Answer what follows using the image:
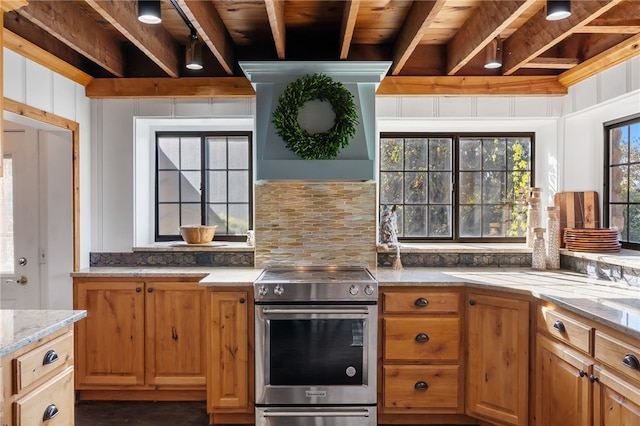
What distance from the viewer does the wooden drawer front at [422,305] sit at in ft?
9.03

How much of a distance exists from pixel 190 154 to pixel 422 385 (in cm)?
255

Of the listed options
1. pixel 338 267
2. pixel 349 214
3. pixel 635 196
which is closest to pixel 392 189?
pixel 349 214

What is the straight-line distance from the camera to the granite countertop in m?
1.56

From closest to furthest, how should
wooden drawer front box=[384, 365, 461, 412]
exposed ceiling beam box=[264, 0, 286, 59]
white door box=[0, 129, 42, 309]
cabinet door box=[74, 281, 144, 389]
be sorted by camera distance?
exposed ceiling beam box=[264, 0, 286, 59] < wooden drawer front box=[384, 365, 461, 412] < cabinet door box=[74, 281, 144, 389] < white door box=[0, 129, 42, 309]

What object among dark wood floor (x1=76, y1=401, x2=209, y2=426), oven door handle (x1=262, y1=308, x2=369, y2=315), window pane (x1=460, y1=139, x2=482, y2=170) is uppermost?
window pane (x1=460, y1=139, x2=482, y2=170)

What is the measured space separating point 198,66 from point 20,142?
1.52 m

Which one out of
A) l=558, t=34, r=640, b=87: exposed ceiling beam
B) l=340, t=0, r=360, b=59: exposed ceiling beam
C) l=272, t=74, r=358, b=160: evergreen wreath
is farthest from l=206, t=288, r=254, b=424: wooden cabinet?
l=558, t=34, r=640, b=87: exposed ceiling beam

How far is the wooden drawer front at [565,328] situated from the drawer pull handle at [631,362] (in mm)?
250

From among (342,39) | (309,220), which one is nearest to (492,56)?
(342,39)

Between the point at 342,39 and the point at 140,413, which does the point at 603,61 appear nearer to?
the point at 342,39

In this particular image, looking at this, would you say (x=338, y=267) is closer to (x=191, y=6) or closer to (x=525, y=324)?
(x=525, y=324)

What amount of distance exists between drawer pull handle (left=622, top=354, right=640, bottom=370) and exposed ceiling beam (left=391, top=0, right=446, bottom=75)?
1.71 metres

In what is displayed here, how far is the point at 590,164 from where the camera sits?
3232 mm

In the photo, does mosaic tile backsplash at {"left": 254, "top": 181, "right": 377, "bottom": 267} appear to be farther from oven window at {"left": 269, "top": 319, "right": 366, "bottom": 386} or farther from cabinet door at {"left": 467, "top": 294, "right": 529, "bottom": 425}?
cabinet door at {"left": 467, "top": 294, "right": 529, "bottom": 425}
